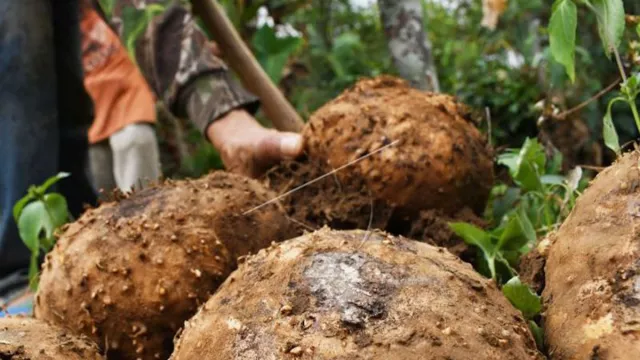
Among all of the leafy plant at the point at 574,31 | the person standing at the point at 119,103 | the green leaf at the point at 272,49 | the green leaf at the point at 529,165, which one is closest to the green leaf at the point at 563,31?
the leafy plant at the point at 574,31

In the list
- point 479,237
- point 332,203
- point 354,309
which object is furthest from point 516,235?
point 354,309

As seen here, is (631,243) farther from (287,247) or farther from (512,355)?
(287,247)

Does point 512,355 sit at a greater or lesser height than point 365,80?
lesser

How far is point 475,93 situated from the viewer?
4836 millimetres

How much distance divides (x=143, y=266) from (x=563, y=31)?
2.37 feet

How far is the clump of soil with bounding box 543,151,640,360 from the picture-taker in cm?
83

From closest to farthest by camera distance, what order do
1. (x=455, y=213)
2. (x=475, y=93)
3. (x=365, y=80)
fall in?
(x=455, y=213), (x=365, y=80), (x=475, y=93)

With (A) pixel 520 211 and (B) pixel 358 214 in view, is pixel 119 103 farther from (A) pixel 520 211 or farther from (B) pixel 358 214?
(A) pixel 520 211

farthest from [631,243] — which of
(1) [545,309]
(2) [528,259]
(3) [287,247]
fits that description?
(3) [287,247]

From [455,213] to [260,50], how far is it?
1.65 meters

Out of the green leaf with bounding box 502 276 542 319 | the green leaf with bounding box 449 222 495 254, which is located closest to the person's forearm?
the green leaf with bounding box 449 222 495 254

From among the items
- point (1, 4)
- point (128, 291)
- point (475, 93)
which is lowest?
point (475, 93)

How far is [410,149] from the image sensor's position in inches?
58.3

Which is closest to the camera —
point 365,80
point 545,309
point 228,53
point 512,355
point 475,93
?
point 512,355
